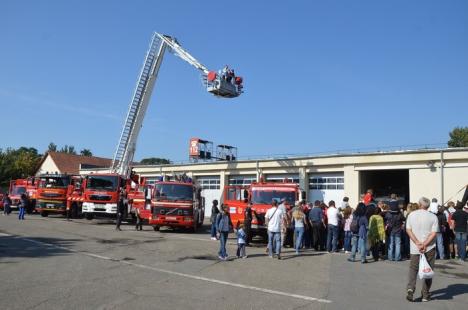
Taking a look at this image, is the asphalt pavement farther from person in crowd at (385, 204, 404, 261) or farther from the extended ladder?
the extended ladder

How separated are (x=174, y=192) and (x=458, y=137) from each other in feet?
159

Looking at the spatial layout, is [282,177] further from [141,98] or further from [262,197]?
[262,197]

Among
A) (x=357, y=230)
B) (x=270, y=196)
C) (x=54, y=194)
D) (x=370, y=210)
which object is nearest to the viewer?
(x=357, y=230)

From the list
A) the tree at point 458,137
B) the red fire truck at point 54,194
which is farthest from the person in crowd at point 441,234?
the tree at point 458,137

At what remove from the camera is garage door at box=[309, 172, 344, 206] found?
31.7 meters

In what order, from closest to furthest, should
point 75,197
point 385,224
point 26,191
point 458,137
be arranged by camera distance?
1. point 385,224
2. point 75,197
3. point 26,191
4. point 458,137

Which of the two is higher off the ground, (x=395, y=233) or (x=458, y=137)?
(x=458, y=137)

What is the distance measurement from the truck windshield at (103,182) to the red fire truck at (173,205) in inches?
207

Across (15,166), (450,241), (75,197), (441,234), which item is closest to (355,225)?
(441,234)

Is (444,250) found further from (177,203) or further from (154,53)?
(154,53)

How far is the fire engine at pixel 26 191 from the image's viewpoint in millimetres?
34531

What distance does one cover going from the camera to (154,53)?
2830 cm

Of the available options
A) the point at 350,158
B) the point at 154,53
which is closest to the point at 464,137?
the point at 350,158

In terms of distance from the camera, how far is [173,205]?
Answer: 21.0 m
